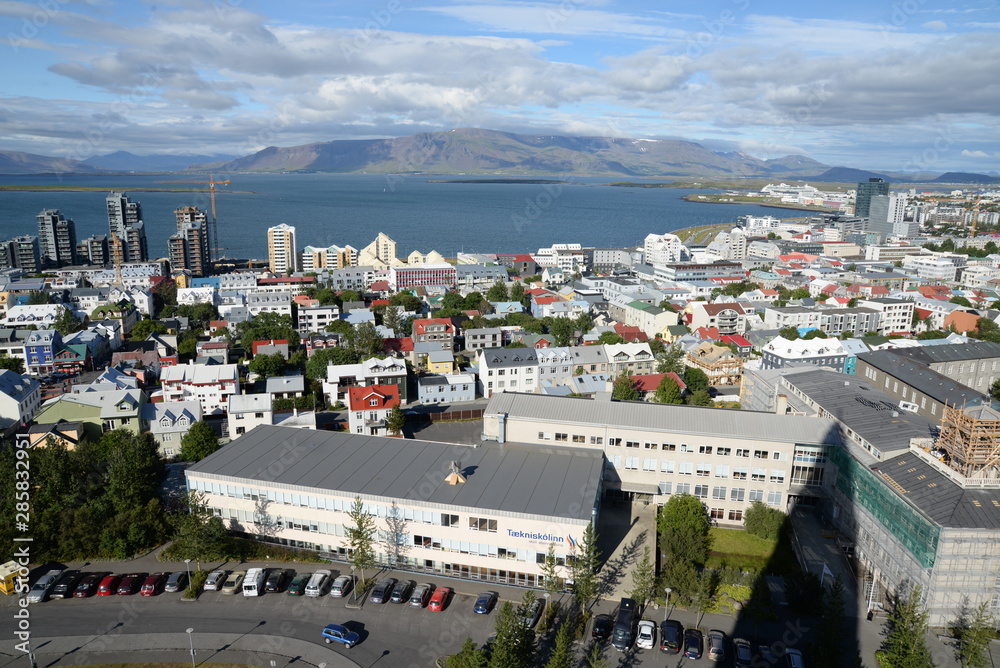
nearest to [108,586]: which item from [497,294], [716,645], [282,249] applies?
[716,645]

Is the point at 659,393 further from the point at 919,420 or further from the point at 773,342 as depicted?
the point at 919,420

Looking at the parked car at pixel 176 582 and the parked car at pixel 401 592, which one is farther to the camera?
the parked car at pixel 176 582

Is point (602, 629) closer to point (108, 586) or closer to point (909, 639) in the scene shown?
point (909, 639)

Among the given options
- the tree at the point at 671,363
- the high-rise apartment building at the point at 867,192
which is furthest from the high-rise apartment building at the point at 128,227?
the high-rise apartment building at the point at 867,192

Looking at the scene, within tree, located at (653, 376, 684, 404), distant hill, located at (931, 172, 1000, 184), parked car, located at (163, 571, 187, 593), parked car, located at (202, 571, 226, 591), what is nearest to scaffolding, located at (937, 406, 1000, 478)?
tree, located at (653, 376, 684, 404)

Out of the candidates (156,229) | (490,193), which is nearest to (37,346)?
(156,229)

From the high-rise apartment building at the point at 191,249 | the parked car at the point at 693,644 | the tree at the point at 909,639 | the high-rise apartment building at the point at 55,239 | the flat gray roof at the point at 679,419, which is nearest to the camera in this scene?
the tree at the point at 909,639

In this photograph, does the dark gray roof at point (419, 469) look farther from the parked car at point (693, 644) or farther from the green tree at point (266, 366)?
the green tree at point (266, 366)
